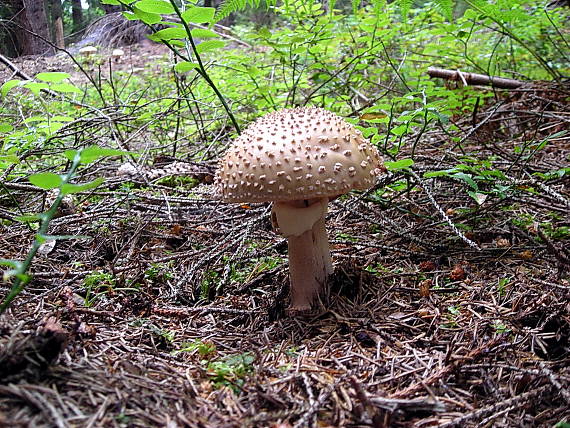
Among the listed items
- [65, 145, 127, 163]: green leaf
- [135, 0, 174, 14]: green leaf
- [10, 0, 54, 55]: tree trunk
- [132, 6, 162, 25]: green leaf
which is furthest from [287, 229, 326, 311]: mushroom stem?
[10, 0, 54, 55]: tree trunk

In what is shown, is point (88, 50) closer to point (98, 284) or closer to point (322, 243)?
point (98, 284)

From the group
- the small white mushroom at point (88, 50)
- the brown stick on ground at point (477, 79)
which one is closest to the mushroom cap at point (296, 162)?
the brown stick on ground at point (477, 79)

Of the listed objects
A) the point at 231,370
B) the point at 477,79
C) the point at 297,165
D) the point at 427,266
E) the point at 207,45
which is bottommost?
the point at 427,266

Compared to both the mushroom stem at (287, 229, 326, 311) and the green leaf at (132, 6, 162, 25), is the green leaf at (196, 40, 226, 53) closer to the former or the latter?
the green leaf at (132, 6, 162, 25)

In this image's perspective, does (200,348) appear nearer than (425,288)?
Yes

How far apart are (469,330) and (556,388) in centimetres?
59

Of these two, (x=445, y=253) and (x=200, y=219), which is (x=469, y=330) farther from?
(x=200, y=219)

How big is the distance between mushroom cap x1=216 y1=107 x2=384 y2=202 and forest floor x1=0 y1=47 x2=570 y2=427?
84 centimetres

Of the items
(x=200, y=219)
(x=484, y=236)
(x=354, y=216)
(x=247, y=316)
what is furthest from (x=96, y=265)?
(x=484, y=236)

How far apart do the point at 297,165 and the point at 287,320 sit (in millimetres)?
1033

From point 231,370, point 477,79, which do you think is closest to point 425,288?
point 231,370

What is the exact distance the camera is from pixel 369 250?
12.2 ft

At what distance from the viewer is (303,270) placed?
3.04 metres

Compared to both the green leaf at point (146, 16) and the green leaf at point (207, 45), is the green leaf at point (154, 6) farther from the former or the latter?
the green leaf at point (207, 45)
